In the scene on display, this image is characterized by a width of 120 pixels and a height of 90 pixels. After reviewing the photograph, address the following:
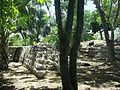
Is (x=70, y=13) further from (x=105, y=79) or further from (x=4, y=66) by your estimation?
(x=4, y=66)

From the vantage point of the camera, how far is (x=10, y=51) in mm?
30406

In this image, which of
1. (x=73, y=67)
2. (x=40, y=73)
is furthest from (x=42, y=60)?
(x=73, y=67)

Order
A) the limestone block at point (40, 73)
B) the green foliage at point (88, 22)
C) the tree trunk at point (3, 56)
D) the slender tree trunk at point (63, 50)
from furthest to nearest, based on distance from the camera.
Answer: the green foliage at point (88, 22) < the tree trunk at point (3, 56) < the limestone block at point (40, 73) < the slender tree trunk at point (63, 50)

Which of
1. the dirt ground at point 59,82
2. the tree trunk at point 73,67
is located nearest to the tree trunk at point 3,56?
the dirt ground at point 59,82

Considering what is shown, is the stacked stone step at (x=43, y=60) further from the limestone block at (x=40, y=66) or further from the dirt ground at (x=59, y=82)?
the dirt ground at (x=59, y=82)

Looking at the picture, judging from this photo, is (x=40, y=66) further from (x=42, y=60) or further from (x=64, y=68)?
(x=64, y=68)

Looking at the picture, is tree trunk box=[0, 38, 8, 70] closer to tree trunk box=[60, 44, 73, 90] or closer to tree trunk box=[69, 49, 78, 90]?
tree trunk box=[69, 49, 78, 90]

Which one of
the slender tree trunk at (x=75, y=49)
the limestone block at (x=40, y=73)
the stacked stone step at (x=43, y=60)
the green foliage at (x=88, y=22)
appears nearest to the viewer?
the slender tree trunk at (x=75, y=49)

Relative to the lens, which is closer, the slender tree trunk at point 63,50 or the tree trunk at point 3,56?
the slender tree trunk at point 63,50

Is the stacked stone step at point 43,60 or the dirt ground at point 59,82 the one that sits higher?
the stacked stone step at point 43,60

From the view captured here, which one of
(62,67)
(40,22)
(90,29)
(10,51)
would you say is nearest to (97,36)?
(90,29)

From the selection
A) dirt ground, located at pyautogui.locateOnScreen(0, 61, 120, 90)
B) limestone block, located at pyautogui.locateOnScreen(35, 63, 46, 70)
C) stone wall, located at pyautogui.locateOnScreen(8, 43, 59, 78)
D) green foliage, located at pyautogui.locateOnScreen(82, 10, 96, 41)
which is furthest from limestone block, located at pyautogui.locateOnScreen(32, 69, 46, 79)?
green foliage, located at pyautogui.locateOnScreen(82, 10, 96, 41)

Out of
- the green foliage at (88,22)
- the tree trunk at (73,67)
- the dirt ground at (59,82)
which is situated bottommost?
the dirt ground at (59,82)

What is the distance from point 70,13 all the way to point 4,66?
11610 mm
